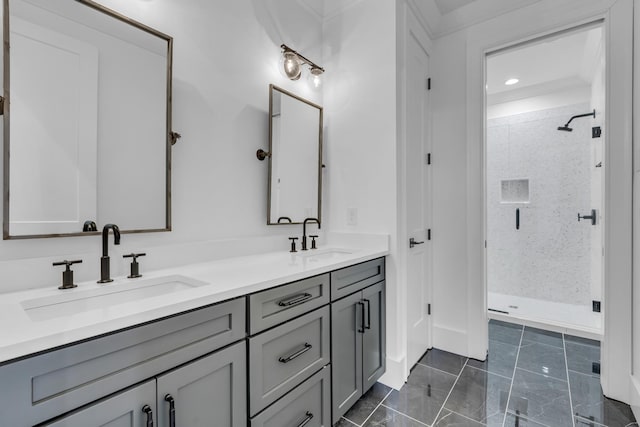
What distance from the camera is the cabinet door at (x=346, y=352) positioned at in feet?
4.99

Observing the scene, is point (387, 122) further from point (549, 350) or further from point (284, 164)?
point (549, 350)

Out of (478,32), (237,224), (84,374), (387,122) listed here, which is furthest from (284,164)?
(478,32)

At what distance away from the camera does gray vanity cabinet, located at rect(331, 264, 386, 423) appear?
1.54 m

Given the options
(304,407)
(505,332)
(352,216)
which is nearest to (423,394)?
(304,407)

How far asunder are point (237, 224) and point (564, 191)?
3.82 m

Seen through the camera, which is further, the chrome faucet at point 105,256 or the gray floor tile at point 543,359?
the gray floor tile at point 543,359

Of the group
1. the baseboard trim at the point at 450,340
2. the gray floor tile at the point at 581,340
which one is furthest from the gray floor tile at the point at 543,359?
the baseboard trim at the point at 450,340

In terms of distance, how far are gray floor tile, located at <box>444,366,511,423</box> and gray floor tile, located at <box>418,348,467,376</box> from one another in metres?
0.07

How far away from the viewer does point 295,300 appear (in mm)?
1278

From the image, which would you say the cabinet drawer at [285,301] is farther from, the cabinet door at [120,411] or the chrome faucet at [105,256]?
the chrome faucet at [105,256]

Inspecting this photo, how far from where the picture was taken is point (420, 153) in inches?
92.3

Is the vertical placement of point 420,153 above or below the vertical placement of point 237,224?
above

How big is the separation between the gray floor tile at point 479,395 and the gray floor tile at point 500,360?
0.27 feet

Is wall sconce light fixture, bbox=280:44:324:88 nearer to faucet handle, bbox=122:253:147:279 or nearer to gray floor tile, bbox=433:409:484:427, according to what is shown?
faucet handle, bbox=122:253:147:279
